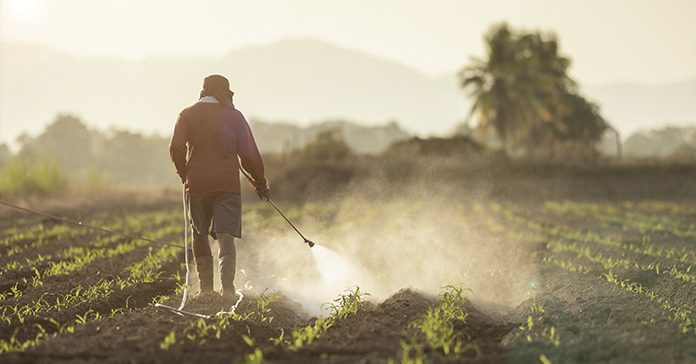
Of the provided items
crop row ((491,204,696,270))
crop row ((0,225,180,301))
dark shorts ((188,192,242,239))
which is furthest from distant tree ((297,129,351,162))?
dark shorts ((188,192,242,239))

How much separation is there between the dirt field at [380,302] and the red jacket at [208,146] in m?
1.15

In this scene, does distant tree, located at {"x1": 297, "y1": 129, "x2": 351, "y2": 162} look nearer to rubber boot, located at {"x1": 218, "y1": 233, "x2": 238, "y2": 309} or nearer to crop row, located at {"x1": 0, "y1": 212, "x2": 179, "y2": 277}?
crop row, located at {"x1": 0, "y1": 212, "x2": 179, "y2": 277}

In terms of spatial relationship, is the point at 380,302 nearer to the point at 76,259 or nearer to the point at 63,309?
the point at 63,309

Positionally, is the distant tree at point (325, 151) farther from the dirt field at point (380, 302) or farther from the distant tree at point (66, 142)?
the distant tree at point (66, 142)

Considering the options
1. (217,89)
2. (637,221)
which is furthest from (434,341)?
(637,221)

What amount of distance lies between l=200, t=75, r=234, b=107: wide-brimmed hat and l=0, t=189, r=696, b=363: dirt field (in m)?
1.98

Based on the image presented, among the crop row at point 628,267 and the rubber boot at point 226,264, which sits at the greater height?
the rubber boot at point 226,264

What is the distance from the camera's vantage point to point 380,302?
27.6ft

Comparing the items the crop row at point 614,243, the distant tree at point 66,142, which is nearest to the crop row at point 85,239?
the crop row at point 614,243

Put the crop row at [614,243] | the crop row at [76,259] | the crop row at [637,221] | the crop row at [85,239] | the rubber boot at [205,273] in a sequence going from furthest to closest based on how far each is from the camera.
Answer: the crop row at [637,221], the crop row at [614,243], the crop row at [85,239], the crop row at [76,259], the rubber boot at [205,273]

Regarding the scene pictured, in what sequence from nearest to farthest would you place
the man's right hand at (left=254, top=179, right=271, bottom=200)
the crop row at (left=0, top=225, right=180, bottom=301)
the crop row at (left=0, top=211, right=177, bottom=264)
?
the man's right hand at (left=254, top=179, right=271, bottom=200), the crop row at (left=0, top=225, right=180, bottom=301), the crop row at (left=0, top=211, right=177, bottom=264)

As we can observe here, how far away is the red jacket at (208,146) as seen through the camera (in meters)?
7.47

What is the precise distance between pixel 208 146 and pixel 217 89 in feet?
1.95

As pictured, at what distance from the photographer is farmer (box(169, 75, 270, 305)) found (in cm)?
748
